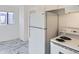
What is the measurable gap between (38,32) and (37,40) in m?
0.20

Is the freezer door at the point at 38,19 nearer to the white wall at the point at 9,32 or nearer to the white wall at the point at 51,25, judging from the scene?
the white wall at the point at 51,25

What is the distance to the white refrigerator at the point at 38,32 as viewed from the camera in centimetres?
216

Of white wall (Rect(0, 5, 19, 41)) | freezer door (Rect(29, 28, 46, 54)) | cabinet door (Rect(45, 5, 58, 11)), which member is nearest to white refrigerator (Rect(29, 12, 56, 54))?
freezer door (Rect(29, 28, 46, 54))

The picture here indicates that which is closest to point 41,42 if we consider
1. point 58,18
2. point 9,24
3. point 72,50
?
point 58,18

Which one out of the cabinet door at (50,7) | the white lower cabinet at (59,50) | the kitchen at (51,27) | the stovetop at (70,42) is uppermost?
the cabinet door at (50,7)

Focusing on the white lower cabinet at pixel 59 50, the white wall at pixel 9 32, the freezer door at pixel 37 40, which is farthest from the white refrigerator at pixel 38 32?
the white wall at pixel 9 32

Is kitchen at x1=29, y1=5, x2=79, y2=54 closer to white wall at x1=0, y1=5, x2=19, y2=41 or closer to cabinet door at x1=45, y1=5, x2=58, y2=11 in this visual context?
cabinet door at x1=45, y1=5, x2=58, y2=11

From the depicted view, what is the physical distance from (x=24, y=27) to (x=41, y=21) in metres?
1.32

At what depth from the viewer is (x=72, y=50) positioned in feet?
4.64

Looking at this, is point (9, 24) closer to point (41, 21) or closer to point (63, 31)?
point (41, 21)

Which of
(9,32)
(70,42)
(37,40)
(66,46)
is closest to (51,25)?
(37,40)

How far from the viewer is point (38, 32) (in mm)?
2330

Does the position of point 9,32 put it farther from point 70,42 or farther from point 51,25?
point 70,42

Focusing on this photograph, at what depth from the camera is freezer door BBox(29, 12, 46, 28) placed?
2.15 metres
